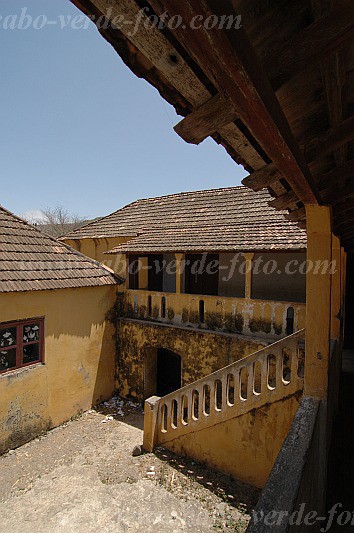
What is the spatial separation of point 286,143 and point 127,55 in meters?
0.90

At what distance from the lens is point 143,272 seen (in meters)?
11.5

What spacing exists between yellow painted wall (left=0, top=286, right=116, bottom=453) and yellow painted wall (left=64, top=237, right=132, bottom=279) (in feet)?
4.24

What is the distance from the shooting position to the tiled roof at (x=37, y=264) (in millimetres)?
7598

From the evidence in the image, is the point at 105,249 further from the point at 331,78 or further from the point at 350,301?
the point at 331,78

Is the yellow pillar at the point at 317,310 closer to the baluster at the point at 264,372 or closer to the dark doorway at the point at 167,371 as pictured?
the baluster at the point at 264,372

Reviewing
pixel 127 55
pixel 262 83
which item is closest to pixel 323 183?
pixel 262 83

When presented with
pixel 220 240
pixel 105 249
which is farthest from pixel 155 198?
pixel 220 240

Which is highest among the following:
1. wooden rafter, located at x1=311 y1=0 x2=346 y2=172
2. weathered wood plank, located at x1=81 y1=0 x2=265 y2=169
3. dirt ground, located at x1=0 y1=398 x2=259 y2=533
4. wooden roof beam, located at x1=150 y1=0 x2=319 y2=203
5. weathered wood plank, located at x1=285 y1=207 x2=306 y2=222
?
wooden rafter, located at x1=311 y1=0 x2=346 y2=172

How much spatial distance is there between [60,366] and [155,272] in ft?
17.5

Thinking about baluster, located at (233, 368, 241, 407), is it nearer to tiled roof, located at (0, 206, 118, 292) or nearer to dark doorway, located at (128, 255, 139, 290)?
tiled roof, located at (0, 206, 118, 292)

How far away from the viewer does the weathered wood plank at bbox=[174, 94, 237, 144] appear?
1379 mm

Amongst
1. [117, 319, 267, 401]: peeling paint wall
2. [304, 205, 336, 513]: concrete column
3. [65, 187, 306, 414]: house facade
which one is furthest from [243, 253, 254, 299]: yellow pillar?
[304, 205, 336, 513]: concrete column

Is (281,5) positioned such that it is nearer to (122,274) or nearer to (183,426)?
(183,426)

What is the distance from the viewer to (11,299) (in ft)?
24.3
